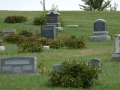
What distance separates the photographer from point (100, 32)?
28109mm

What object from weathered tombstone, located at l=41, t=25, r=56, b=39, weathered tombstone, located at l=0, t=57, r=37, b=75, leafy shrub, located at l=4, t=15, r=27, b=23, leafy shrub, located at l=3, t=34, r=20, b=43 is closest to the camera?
weathered tombstone, located at l=0, t=57, r=37, b=75

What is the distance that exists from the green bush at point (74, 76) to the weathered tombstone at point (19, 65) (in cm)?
188

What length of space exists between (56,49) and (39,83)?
35.5 ft

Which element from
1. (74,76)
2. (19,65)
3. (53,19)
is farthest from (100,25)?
(74,76)

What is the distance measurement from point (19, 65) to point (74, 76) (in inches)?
97.4

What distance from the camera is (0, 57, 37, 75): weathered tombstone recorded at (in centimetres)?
1207

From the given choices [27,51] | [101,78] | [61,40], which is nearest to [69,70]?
[101,78]

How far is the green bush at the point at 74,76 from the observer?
10070mm

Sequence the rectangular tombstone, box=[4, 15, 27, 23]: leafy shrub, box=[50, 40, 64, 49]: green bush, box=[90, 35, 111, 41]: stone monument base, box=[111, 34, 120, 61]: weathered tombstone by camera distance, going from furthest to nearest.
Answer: box=[4, 15, 27, 23]: leafy shrub → the rectangular tombstone → box=[90, 35, 111, 41]: stone monument base → box=[50, 40, 64, 49]: green bush → box=[111, 34, 120, 61]: weathered tombstone

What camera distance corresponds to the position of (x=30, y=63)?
1213cm

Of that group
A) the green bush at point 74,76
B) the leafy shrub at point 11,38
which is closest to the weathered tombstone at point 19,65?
the green bush at point 74,76

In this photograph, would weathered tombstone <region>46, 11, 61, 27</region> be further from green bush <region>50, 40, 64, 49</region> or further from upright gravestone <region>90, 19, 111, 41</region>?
green bush <region>50, 40, 64, 49</region>

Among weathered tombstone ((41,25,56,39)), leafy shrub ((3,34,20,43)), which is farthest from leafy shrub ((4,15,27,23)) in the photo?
weathered tombstone ((41,25,56,39))

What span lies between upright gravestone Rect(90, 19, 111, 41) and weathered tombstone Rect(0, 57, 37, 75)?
1571 centimetres
